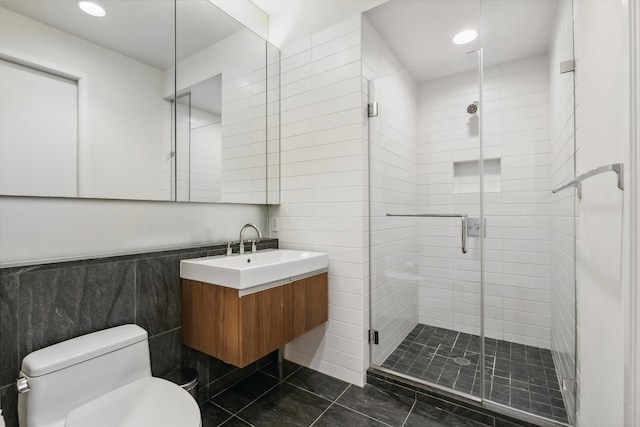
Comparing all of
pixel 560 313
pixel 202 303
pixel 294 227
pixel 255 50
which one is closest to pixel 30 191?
pixel 202 303

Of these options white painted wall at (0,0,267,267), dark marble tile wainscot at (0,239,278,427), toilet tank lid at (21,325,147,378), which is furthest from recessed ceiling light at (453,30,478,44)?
toilet tank lid at (21,325,147,378)

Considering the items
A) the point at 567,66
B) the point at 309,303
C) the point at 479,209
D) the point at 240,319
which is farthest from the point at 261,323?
the point at 567,66

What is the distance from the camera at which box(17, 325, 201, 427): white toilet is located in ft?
3.35

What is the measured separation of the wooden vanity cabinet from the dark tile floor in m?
0.42

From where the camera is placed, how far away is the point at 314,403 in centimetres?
174

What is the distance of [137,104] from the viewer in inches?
61.7

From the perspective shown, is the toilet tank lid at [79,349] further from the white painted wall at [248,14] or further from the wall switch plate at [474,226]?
the white painted wall at [248,14]

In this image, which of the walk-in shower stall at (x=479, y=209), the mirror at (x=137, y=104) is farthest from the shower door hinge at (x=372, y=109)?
the mirror at (x=137, y=104)

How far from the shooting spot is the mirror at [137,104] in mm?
1212

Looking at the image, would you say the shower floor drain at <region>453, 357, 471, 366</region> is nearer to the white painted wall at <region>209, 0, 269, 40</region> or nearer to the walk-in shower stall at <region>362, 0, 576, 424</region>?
the walk-in shower stall at <region>362, 0, 576, 424</region>

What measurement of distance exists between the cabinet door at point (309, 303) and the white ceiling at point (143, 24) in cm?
154

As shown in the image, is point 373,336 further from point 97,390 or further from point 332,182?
point 97,390

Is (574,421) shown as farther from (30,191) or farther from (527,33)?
(30,191)

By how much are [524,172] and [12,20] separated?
253 cm
